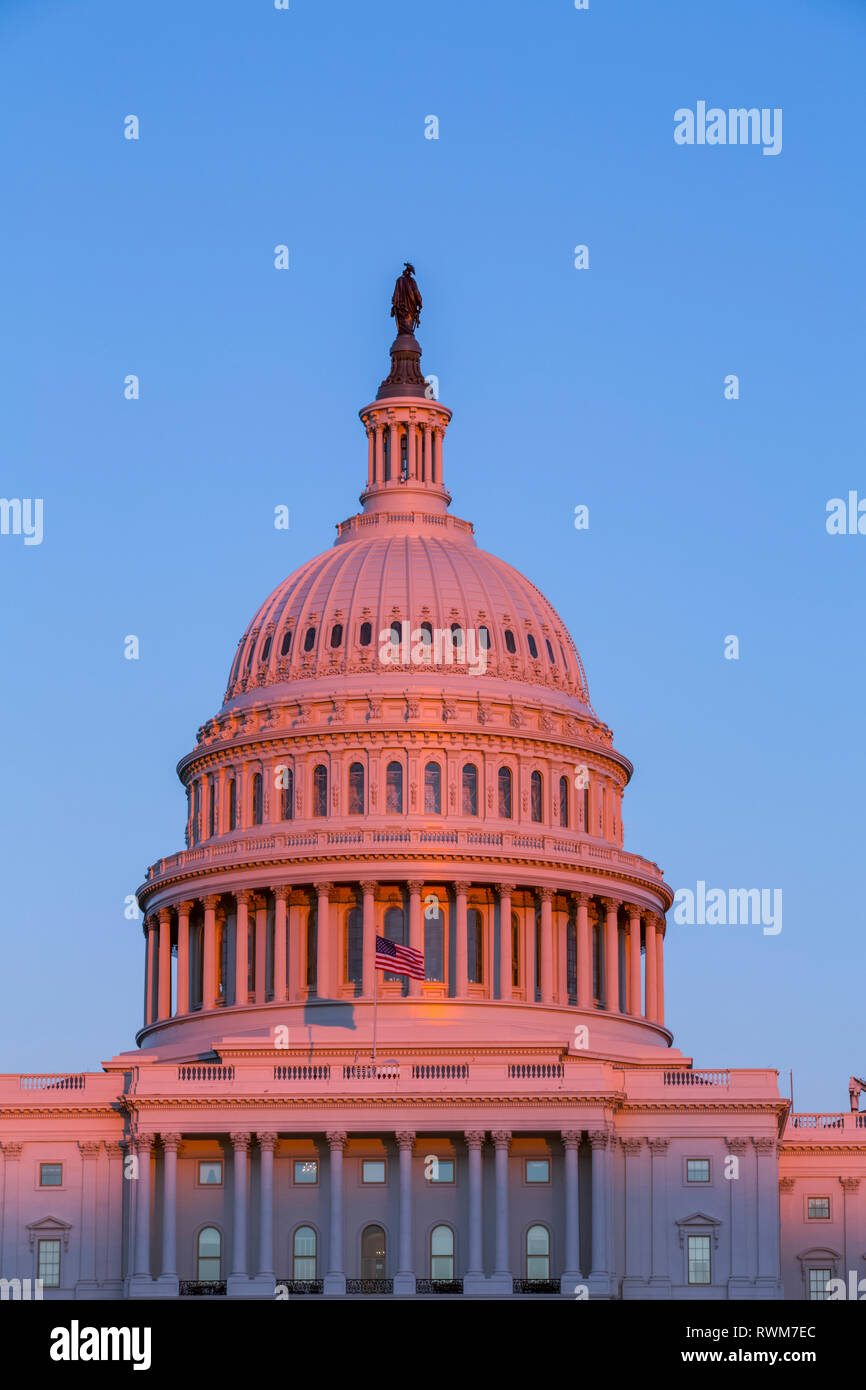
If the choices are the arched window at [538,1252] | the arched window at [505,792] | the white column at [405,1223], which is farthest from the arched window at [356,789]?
the arched window at [538,1252]

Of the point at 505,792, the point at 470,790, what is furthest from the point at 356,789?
the point at 505,792

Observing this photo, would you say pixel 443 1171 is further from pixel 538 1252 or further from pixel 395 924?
pixel 395 924

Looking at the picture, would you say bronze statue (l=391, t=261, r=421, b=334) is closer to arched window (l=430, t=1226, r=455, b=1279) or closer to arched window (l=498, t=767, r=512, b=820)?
arched window (l=498, t=767, r=512, b=820)

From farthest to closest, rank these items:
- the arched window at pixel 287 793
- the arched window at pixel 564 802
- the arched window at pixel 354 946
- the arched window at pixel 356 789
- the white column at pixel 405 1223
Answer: the arched window at pixel 564 802 → the arched window at pixel 287 793 → the arched window at pixel 356 789 → the arched window at pixel 354 946 → the white column at pixel 405 1223

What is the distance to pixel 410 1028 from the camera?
137125 mm

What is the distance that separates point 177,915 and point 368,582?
18.2m

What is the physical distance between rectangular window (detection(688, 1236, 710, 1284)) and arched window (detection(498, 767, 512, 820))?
26.9 meters

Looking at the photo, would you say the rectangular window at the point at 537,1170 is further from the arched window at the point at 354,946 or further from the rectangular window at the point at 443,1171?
the arched window at the point at 354,946

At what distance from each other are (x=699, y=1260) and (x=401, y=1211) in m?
12.4

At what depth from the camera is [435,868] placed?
14325 cm

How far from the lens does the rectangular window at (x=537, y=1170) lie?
420 ft

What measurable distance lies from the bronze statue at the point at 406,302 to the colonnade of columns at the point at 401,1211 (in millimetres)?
49269

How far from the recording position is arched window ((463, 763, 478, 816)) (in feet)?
485
